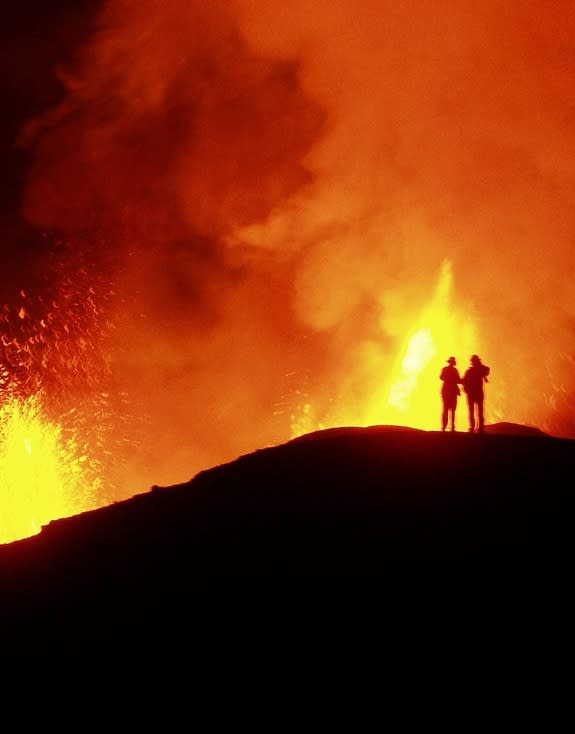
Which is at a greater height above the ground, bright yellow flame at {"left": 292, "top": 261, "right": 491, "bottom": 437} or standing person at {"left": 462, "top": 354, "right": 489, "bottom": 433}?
bright yellow flame at {"left": 292, "top": 261, "right": 491, "bottom": 437}

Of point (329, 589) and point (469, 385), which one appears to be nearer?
point (329, 589)

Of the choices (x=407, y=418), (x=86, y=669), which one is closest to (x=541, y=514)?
(x=86, y=669)

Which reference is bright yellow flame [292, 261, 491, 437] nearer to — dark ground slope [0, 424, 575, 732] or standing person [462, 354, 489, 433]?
standing person [462, 354, 489, 433]

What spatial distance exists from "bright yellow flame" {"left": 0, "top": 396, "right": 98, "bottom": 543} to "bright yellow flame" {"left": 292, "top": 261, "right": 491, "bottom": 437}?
26.0 ft

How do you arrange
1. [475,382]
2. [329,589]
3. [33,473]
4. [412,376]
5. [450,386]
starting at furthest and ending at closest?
1. [33,473]
2. [412,376]
3. [450,386]
4. [475,382]
5. [329,589]

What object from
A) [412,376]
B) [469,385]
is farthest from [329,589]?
[412,376]

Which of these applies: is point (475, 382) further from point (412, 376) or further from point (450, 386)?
point (412, 376)

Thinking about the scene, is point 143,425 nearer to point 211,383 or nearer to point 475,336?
point 211,383

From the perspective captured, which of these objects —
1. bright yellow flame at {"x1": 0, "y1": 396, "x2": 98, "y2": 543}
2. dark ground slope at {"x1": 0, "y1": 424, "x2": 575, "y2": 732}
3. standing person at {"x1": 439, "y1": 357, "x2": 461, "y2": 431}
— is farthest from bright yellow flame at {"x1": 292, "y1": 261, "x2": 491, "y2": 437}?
dark ground slope at {"x1": 0, "y1": 424, "x2": 575, "y2": 732}

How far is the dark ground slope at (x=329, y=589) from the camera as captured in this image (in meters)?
6.16

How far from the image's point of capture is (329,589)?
7.21 m

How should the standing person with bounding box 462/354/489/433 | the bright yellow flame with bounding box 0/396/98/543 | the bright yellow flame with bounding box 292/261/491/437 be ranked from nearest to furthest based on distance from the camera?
1. the standing person with bounding box 462/354/489/433
2. the bright yellow flame with bounding box 0/396/98/543
3. the bright yellow flame with bounding box 292/261/491/437

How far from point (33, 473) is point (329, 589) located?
53.8ft

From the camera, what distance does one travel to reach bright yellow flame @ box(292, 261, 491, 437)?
21.4 metres
